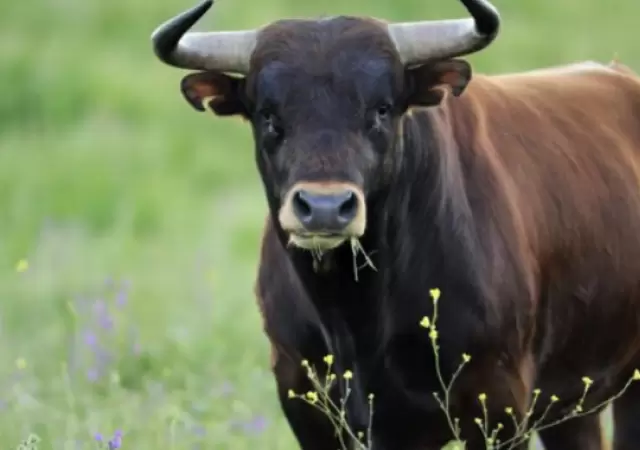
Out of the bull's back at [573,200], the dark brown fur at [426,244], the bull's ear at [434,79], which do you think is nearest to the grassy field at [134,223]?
the dark brown fur at [426,244]

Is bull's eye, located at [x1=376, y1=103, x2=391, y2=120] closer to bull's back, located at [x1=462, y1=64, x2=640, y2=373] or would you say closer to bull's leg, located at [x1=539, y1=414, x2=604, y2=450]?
bull's back, located at [x1=462, y1=64, x2=640, y2=373]

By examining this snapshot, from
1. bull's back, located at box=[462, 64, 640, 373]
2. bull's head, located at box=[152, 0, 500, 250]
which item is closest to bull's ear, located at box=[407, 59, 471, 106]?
bull's head, located at box=[152, 0, 500, 250]

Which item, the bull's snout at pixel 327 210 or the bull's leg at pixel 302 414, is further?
the bull's leg at pixel 302 414

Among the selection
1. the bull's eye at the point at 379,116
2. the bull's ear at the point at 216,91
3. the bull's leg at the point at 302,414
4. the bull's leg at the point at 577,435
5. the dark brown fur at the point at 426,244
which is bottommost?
the bull's leg at the point at 577,435

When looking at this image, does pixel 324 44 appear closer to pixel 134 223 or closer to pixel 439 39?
pixel 439 39

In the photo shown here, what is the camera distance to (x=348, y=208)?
19.0 ft

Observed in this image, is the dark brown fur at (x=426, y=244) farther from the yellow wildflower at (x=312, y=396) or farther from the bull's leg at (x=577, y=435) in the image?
the bull's leg at (x=577, y=435)

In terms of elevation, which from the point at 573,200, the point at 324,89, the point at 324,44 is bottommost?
the point at 573,200

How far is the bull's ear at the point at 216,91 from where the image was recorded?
6.46 metres

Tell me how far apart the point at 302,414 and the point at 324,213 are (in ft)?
4.16

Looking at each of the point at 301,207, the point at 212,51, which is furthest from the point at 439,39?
the point at 301,207

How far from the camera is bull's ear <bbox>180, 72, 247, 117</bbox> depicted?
6.46 meters

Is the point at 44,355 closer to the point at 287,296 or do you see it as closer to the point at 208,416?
the point at 208,416

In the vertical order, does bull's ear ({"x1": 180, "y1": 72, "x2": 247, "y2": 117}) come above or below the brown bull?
above
